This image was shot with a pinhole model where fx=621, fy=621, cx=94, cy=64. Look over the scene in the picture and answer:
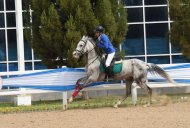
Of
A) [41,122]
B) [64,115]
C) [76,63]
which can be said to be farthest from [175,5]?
[41,122]

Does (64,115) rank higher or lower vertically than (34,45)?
lower

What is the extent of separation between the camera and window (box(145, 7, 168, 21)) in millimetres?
29844

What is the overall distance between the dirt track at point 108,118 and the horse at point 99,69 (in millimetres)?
947

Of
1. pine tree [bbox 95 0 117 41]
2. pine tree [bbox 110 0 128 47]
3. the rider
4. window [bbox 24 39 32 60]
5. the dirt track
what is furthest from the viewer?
window [bbox 24 39 32 60]

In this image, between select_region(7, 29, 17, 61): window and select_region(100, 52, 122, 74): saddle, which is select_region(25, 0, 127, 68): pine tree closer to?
select_region(100, 52, 122, 74): saddle

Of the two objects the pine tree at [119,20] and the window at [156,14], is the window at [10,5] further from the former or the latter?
the pine tree at [119,20]

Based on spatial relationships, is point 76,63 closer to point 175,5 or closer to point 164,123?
point 175,5

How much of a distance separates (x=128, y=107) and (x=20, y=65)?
35.2 ft

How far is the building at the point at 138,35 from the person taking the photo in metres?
29.9

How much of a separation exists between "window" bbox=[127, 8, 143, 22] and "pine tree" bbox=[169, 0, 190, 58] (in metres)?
5.88

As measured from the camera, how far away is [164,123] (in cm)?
1322

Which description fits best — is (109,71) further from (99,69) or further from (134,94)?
(134,94)

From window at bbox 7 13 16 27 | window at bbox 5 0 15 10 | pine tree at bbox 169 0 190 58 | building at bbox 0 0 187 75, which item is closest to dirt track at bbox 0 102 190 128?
pine tree at bbox 169 0 190 58

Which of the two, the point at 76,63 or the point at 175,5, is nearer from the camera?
the point at 76,63
